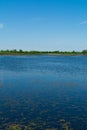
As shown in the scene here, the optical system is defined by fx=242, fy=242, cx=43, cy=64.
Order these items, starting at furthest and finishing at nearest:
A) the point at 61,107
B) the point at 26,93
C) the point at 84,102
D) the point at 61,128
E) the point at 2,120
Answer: the point at 26,93
the point at 84,102
the point at 61,107
the point at 2,120
the point at 61,128

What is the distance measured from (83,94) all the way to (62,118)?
13774 mm

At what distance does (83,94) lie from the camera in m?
41.4

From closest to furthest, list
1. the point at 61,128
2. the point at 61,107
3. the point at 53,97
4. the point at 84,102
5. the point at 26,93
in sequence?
the point at 61,128
the point at 61,107
the point at 84,102
the point at 53,97
the point at 26,93

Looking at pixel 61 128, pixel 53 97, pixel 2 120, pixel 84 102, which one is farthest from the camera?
pixel 53 97

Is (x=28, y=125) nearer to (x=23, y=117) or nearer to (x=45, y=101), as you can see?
(x=23, y=117)

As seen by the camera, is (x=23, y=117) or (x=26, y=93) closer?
(x=23, y=117)

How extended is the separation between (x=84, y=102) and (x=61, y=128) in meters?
11.5

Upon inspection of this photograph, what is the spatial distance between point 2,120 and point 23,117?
258 centimetres

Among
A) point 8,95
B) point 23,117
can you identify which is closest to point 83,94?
point 8,95

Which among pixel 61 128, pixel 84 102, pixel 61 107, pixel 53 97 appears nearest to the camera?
pixel 61 128

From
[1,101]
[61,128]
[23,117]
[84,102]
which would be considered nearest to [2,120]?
[23,117]

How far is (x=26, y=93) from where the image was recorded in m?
42.0

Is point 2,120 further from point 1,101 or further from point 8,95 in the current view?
point 8,95

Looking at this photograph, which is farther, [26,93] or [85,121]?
[26,93]
